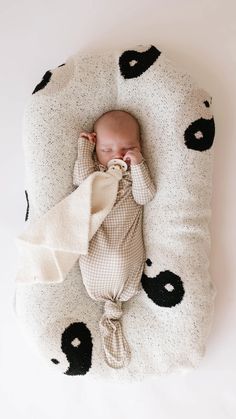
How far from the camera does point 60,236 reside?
1.22 meters

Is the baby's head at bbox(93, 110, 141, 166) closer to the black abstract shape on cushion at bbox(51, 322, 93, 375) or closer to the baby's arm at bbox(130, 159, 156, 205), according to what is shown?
the baby's arm at bbox(130, 159, 156, 205)

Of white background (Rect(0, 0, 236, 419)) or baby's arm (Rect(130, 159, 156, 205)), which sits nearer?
baby's arm (Rect(130, 159, 156, 205))

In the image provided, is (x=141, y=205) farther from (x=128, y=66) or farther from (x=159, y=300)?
(x=128, y=66)

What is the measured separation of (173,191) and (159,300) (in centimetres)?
31

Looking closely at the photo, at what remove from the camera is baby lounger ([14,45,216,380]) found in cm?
124

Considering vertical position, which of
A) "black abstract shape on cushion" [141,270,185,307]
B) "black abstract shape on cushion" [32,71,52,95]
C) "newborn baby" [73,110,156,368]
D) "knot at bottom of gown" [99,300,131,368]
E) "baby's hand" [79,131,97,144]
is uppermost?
"black abstract shape on cushion" [32,71,52,95]

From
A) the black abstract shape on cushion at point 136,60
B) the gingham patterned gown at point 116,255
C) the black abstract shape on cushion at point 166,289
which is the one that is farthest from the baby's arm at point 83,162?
the black abstract shape on cushion at point 166,289

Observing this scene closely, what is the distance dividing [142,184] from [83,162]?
182 millimetres

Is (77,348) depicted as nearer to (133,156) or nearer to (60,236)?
(60,236)

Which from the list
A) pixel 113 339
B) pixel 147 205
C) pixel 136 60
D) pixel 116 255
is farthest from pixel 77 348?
pixel 136 60

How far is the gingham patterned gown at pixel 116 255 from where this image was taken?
1.25m

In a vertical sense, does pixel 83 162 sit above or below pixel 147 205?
above

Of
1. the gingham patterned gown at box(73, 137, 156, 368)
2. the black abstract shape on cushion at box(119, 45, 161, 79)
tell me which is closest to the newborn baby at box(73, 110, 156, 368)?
the gingham patterned gown at box(73, 137, 156, 368)
